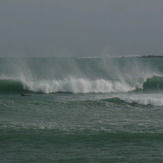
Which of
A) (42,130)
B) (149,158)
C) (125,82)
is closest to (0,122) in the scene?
(42,130)

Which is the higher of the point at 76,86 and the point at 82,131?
the point at 76,86

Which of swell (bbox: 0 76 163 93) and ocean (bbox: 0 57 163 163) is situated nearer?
ocean (bbox: 0 57 163 163)

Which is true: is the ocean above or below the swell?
below

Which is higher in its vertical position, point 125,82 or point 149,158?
point 125,82

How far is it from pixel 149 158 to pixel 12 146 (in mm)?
4554

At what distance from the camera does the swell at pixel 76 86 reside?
130 ft

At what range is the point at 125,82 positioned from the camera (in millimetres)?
43188

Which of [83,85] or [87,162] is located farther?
[83,85]

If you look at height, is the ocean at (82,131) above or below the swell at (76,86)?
below

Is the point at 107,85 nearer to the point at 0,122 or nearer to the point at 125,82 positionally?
the point at 125,82

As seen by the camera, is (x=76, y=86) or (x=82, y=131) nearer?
(x=82, y=131)

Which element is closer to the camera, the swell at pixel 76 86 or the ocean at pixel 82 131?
the ocean at pixel 82 131

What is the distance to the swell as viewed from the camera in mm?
39688

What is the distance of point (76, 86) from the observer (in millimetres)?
40625
